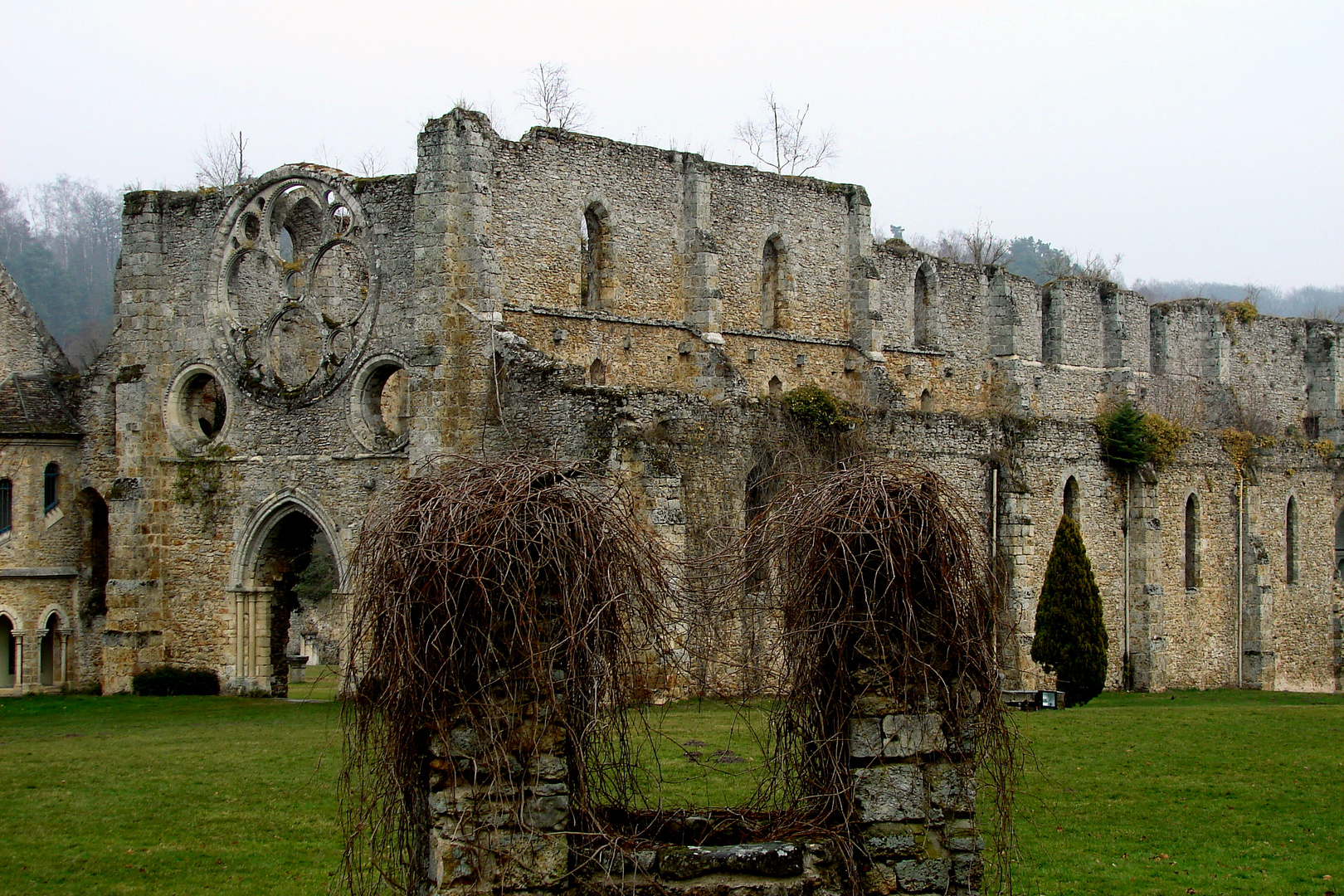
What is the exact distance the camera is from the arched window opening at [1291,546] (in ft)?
115

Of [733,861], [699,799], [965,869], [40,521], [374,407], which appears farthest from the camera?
[40,521]

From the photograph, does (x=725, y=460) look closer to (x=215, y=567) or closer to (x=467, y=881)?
(x=215, y=567)

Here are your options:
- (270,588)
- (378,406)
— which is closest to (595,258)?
(378,406)

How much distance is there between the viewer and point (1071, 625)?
25656mm

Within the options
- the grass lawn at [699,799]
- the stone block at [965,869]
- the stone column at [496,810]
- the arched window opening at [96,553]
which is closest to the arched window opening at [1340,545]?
the grass lawn at [699,799]

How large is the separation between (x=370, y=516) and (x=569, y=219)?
19981 mm

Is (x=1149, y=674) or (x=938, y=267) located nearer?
(x=1149, y=674)

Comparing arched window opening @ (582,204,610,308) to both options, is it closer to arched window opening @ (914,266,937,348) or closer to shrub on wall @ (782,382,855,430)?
shrub on wall @ (782,382,855,430)

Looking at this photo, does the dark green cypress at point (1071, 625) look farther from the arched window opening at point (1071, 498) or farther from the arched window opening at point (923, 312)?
the arched window opening at point (923, 312)

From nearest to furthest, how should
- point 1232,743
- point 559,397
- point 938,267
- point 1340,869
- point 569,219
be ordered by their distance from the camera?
point 1340,869 < point 1232,743 < point 559,397 < point 569,219 < point 938,267

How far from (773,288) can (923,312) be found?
18.6ft

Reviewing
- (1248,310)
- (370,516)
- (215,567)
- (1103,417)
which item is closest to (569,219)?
(215,567)

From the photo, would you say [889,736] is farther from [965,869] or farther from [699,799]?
[699,799]

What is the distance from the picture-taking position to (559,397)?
944 inches
